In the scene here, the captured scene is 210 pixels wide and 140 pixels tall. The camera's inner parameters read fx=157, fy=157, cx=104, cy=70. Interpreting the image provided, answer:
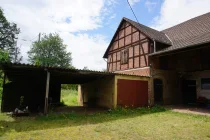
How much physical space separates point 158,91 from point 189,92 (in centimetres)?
335

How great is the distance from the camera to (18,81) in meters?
10.8

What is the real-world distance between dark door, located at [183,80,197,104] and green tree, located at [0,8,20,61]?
3209cm

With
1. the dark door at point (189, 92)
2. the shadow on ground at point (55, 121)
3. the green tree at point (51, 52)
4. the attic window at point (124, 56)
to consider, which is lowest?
the shadow on ground at point (55, 121)

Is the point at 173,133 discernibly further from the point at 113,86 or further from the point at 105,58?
the point at 105,58

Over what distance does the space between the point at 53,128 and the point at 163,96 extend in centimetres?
987

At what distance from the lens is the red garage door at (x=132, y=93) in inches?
416

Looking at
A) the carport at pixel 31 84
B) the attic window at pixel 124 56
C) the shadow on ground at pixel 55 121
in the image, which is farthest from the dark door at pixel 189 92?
the carport at pixel 31 84

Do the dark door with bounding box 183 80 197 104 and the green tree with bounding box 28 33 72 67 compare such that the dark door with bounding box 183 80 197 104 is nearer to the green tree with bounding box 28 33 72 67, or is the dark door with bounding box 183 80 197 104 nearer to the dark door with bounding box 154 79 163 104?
the dark door with bounding box 154 79 163 104

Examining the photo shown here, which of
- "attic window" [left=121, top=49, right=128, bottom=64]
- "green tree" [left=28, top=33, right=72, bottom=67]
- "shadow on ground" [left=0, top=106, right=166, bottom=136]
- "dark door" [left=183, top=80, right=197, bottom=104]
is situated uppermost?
"green tree" [left=28, top=33, right=72, bottom=67]

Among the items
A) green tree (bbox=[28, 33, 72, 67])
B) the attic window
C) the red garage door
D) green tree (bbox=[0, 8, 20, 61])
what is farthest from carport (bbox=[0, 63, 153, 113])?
green tree (bbox=[28, 33, 72, 67])

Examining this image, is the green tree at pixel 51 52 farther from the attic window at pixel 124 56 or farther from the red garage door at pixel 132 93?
the red garage door at pixel 132 93

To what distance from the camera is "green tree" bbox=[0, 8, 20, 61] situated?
31814mm

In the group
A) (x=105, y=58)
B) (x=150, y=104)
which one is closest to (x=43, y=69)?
(x=150, y=104)

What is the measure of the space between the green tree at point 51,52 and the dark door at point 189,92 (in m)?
34.5
